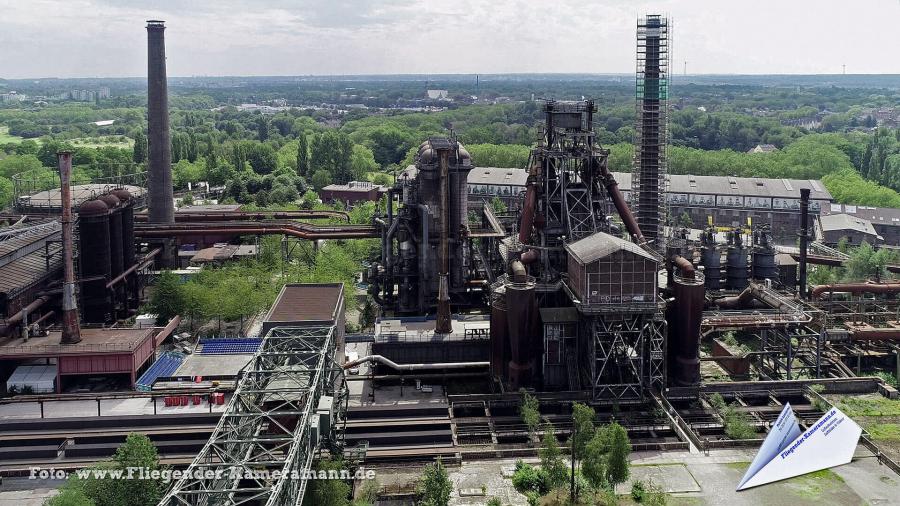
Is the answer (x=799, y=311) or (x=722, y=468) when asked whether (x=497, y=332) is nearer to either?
(x=722, y=468)

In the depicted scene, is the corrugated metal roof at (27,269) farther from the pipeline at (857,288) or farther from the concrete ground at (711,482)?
the pipeline at (857,288)

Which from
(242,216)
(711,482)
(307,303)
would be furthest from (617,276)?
(242,216)

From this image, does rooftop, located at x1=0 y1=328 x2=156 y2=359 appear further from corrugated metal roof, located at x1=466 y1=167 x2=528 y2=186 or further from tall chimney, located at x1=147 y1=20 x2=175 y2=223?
corrugated metal roof, located at x1=466 y1=167 x2=528 y2=186

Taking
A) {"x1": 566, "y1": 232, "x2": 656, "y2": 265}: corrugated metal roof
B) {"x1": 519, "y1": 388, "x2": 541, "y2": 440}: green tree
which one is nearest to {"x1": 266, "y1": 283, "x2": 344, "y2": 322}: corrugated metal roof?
{"x1": 519, "y1": 388, "x2": 541, "y2": 440}: green tree

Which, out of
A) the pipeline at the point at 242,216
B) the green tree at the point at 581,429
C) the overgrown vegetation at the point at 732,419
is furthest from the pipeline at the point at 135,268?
the overgrown vegetation at the point at 732,419

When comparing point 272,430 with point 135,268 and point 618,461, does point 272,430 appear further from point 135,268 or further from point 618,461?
point 135,268

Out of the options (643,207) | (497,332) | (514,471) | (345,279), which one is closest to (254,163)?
(345,279)
